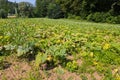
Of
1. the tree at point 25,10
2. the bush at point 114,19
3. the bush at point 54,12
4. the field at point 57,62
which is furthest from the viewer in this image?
the tree at point 25,10

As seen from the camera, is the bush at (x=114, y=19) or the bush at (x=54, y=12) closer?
the bush at (x=114, y=19)

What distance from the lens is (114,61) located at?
4.98m

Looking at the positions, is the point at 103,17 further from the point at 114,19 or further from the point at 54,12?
the point at 54,12

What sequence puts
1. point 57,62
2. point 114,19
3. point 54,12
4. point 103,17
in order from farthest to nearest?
point 54,12 → point 103,17 → point 114,19 → point 57,62

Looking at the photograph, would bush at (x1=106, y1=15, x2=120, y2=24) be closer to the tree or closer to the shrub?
the shrub

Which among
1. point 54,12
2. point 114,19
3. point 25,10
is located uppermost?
point 114,19

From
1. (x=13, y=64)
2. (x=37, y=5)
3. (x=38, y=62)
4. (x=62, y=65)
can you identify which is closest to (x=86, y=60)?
(x=62, y=65)

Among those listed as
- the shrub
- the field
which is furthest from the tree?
the field

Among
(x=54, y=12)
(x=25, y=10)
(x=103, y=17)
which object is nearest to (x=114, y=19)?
(x=103, y=17)

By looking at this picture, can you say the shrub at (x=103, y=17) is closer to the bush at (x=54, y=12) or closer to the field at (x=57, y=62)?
the bush at (x=54, y=12)

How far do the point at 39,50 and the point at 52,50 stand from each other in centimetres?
39

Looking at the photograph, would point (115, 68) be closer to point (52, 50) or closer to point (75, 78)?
point (75, 78)

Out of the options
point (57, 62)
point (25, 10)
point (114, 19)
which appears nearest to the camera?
point (57, 62)

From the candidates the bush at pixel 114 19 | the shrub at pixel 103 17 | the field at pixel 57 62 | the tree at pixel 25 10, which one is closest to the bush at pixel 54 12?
the tree at pixel 25 10
